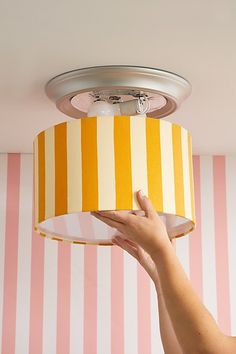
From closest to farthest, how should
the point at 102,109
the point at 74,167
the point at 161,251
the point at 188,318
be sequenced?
the point at 188,318 → the point at 161,251 → the point at 74,167 → the point at 102,109

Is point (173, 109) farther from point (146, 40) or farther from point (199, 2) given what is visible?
point (199, 2)

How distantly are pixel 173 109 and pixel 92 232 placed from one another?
466 mm

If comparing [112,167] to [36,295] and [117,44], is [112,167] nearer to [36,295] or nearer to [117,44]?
[117,44]

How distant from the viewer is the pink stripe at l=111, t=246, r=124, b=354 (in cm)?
283

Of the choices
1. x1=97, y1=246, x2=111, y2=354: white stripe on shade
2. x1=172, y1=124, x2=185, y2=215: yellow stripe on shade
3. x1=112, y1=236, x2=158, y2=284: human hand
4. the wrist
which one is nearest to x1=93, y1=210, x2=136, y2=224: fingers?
the wrist

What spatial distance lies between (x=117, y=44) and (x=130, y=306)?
4.37ft

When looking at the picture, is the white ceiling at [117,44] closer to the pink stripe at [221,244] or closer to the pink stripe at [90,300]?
the pink stripe at [221,244]

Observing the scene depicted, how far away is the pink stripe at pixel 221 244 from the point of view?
287 centimetres

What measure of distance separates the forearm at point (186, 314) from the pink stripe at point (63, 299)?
1.40 meters

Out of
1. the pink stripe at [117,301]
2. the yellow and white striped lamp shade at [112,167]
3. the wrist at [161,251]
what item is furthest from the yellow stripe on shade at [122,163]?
the pink stripe at [117,301]

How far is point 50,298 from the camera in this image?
2850 millimetres

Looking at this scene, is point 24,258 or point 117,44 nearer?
point 117,44

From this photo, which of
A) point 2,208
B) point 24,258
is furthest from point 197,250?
point 2,208

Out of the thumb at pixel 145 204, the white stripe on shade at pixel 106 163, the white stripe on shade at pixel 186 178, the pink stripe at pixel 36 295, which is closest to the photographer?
the thumb at pixel 145 204
